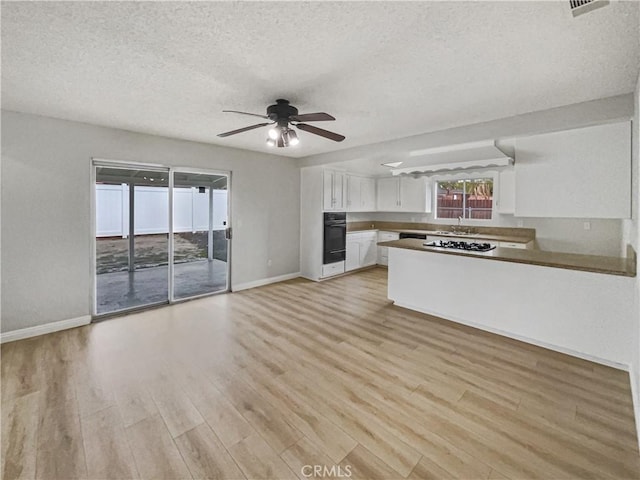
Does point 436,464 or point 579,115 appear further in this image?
point 579,115

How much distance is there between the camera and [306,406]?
218 centimetres

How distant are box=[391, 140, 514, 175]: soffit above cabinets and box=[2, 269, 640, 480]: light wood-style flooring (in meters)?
2.10

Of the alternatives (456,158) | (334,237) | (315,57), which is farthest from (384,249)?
(315,57)

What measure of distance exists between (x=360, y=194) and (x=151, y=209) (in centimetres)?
450

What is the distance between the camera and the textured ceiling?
1.63 m

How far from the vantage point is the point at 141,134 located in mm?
4133

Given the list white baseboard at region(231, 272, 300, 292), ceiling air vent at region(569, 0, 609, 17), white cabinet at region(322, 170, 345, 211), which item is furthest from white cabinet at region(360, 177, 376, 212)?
ceiling air vent at region(569, 0, 609, 17)

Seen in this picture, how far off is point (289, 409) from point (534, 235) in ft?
17.6

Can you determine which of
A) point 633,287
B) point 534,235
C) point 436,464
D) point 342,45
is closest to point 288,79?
point 342,45

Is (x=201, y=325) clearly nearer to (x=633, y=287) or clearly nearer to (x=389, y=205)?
(x=633, y=287)

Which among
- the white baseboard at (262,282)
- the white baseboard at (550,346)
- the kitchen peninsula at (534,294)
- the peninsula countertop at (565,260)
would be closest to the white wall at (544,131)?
the peninsula countertop at (565,260)

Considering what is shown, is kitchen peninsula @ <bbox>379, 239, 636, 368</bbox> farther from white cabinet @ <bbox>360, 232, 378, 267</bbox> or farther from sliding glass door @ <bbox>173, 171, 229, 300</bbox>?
sliding glass door @ <bbox>173, 171, 229, 300</bbox>

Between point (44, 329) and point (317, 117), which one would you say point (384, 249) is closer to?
point (317, 117)

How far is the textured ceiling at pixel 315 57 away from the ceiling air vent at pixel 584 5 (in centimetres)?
7
